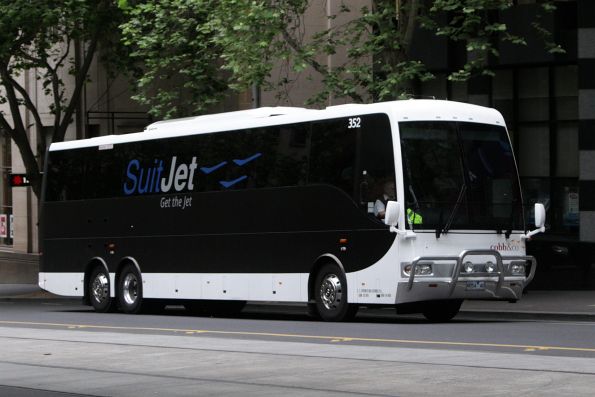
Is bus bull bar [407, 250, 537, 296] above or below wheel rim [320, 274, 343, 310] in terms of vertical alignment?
above

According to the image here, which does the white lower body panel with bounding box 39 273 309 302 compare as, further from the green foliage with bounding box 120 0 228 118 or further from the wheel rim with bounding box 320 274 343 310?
the green foliage with bounding box 120 0 228 118

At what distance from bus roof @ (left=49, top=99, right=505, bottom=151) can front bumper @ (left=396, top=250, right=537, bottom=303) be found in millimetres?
2244

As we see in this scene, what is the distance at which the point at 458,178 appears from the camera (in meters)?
21.5

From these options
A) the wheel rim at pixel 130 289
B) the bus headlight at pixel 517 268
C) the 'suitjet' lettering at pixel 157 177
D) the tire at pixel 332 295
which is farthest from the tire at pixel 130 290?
the bus headlight at pixel 517 268

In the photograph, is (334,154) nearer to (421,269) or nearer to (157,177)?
(421,269)

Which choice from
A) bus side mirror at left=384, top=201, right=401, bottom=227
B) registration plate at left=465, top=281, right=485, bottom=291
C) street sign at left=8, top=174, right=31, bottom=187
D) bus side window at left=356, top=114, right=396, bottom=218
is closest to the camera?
bus side mirror at left=384, top=201, right=401, bottom=227

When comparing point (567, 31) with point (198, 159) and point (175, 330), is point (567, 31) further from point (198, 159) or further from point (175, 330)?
point (175, 330)

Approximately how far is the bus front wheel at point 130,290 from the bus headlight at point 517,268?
8.44m

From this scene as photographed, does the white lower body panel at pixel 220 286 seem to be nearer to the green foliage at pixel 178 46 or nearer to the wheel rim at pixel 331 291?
the wheel rim at pixel 331 291

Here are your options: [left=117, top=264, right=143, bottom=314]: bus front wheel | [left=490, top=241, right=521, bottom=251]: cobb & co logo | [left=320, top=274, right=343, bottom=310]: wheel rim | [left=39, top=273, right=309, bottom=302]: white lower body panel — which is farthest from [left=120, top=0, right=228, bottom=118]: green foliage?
[left=490, top=241, right=521, bottom=251]: cobb & co logo

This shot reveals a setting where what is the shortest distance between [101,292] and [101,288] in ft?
0.33

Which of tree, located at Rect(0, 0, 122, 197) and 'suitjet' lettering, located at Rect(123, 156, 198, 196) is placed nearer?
'suitjet' lettering, located at Rect(123, 156, 198, 196)

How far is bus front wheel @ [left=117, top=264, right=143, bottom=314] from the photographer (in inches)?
1072

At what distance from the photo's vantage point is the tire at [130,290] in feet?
89.4
